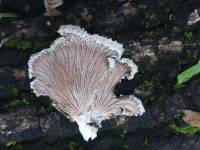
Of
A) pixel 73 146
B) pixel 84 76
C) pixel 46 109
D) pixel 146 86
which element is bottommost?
pixel 73 146

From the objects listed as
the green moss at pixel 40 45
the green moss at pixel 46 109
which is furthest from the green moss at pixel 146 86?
the green moss at pixel 40 45

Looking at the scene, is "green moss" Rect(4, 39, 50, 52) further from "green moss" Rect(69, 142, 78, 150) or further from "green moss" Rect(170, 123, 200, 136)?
"green moss" Rect(170, 123, 200, 136)

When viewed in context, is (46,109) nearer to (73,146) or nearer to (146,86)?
(73,146)

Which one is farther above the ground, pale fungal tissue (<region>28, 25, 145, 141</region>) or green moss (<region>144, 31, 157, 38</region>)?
green moss (<region>144, 31, 157, 38</region>)

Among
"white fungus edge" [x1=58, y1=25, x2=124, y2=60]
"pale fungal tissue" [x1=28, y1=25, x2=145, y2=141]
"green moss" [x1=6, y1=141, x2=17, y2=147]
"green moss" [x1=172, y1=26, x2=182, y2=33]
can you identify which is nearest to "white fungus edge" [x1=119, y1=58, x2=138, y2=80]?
"pale fungal tissue" [x1=28, y1=25, x2=145, y2=141]

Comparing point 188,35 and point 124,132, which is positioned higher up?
point 188,35

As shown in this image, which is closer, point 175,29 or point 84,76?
point 84,76

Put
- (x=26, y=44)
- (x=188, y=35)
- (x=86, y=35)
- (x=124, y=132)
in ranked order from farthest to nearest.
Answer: (x=124, y=132) < (x=188, y=35) < (x=26, y=44) < (x=86, y=35)

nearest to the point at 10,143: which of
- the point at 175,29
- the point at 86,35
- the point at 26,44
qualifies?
the point at 26,44

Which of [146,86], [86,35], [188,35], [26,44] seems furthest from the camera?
[146,86]

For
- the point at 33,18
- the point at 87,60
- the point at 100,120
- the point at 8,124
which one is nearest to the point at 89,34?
the point at 87,60
